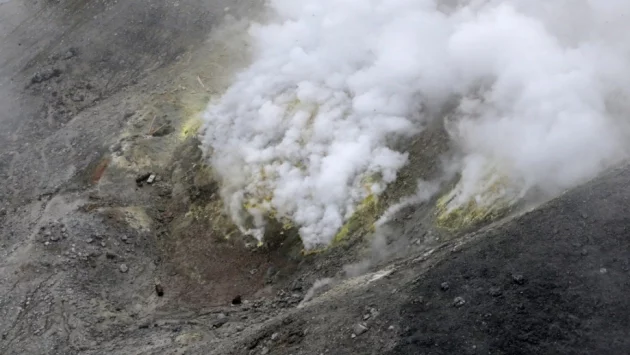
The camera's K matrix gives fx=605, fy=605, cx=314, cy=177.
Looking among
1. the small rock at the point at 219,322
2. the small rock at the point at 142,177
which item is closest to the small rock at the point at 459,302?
the small rock at the point at 219,322

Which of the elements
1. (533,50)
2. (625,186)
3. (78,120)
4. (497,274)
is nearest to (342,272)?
(497,274)

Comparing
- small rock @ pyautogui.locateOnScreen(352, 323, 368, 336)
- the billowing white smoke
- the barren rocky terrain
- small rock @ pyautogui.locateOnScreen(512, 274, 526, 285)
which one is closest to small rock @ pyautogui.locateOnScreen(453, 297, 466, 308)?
the barren rocky terrain

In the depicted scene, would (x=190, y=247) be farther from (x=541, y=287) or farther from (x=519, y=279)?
(x=541, y=287)

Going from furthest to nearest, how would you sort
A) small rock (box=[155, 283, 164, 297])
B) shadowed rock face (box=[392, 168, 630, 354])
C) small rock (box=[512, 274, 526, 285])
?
small rock (box=[155, 283, 164, 297])
small rock (box=[512, 274, 526, 285])
shadowed rock face (box=[392, 168, 630, 354])

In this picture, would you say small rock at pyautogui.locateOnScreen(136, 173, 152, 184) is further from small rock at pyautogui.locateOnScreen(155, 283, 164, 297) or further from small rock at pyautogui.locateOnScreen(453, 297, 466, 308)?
small rock at pyautogui.locateOnScreen(453, 297, 466, 308)

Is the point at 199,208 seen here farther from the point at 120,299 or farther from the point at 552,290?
the point at 552,290

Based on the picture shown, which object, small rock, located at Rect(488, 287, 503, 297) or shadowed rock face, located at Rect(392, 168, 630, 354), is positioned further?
small rock, located at Rect(488, 287, 503, 297)
